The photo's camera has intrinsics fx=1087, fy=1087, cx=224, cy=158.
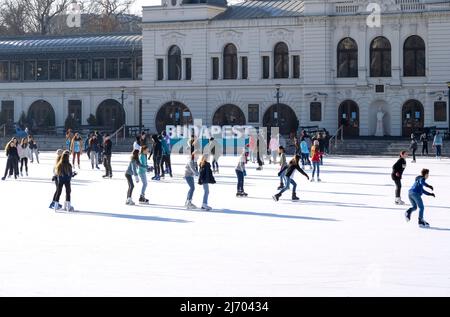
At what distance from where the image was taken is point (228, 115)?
230ft

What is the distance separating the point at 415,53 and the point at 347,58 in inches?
164

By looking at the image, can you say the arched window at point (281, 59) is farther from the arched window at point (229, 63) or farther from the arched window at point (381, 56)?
the arched window at point (381, 56)

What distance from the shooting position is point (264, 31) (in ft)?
225

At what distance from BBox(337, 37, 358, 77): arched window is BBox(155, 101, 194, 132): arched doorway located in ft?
34.7

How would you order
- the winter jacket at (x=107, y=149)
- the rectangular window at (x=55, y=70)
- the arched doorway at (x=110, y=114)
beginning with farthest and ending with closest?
the rectangular window at (x=55, y=70) < the arched doorway at (x=110, y=114) < the winter jacket at (x=107, y=149)

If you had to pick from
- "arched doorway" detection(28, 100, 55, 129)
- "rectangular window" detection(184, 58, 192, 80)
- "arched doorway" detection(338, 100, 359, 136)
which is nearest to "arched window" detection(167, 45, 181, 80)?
"rectangular window" detection(184, 58, 192, 80)

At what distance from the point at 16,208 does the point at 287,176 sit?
7007 millimetres

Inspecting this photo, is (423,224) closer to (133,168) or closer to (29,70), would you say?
(133,168)

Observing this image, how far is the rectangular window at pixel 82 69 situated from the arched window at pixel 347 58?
18759mm

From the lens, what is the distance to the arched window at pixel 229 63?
6988cm

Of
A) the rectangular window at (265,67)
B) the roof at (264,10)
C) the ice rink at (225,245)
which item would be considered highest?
the roof at (264,10)

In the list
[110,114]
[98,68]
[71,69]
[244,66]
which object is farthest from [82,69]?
[244,66]

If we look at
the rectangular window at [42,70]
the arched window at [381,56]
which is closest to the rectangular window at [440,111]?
the arched window at [381,56]

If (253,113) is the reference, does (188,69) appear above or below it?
above
